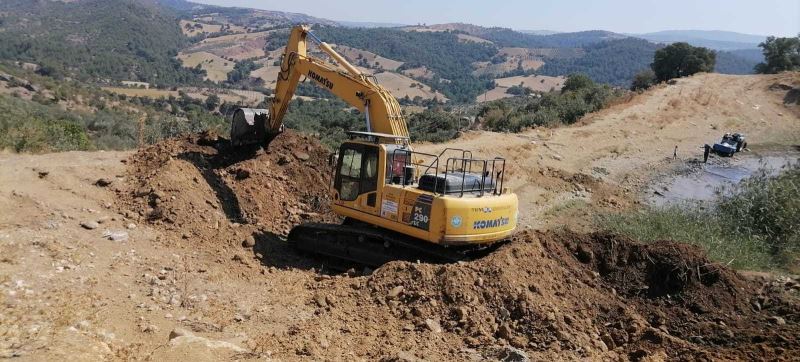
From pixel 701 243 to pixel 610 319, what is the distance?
5.40m

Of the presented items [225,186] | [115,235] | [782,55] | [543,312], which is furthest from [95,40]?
[543,312]

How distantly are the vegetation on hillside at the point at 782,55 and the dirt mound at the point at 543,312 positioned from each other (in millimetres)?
56467

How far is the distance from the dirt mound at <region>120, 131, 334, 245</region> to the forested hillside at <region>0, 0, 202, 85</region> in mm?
84505

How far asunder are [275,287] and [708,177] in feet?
73.1

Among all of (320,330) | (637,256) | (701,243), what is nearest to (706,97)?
(701,243)

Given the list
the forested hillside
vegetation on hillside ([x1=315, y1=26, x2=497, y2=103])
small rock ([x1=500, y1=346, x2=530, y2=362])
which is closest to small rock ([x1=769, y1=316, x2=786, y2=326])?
small rock ([x1=500, y1=346, x2=530, y2=362])

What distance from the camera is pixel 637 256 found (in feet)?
33.5

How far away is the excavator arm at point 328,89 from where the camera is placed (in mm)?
10914

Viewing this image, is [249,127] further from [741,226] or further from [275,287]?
[741,226]

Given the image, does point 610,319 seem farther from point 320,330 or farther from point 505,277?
point 320,330

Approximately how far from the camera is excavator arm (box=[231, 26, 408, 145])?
1091 cm

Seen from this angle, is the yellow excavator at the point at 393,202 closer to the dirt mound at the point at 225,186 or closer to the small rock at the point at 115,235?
the dirt mound at the point at 225,186

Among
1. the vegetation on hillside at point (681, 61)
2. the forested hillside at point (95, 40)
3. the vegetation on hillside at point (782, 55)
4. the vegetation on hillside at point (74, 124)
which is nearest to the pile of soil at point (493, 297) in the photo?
the vegetation on hillside at point (74, 124)

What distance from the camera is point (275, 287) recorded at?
347 inches
